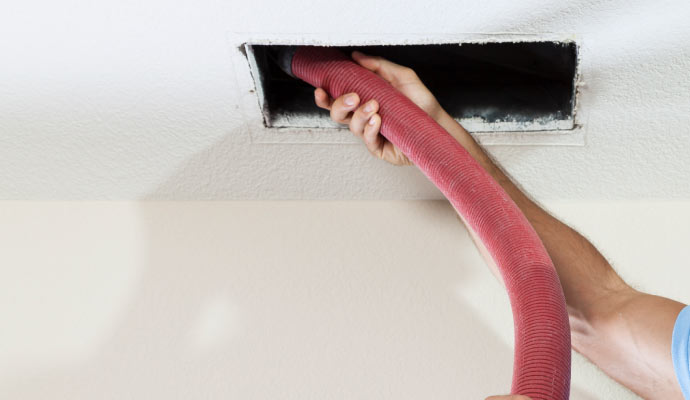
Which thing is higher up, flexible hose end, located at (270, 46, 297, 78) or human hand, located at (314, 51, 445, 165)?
flexible hose end, located at (270, 46, 297, 78)

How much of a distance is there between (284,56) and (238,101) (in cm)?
12

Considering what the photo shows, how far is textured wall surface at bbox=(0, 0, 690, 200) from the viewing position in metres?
1.04

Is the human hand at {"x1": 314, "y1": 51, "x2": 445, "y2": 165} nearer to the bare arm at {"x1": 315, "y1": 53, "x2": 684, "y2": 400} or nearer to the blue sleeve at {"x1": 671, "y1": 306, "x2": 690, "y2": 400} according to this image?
the bare arm at {"x1": 315, "y1": 53, "x2": 684, "y2": 400}

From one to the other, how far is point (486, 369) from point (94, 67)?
0.95 m

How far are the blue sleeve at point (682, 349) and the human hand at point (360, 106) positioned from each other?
21.7 inches

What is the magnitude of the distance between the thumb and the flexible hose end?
124 millimetres

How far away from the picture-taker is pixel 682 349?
3.35 feet

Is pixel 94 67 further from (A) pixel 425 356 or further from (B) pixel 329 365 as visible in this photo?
(A) pixel 425 356

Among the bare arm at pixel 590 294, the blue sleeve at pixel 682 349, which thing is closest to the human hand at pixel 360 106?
the bare arm at pixel 590 294

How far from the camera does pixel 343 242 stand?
1.47 metres

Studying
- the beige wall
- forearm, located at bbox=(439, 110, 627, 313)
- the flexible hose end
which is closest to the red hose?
the flexible hose end

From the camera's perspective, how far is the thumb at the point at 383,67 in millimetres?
1241

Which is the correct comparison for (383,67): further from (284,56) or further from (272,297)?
(272,297)

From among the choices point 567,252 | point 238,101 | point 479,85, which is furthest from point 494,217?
point 238,101
